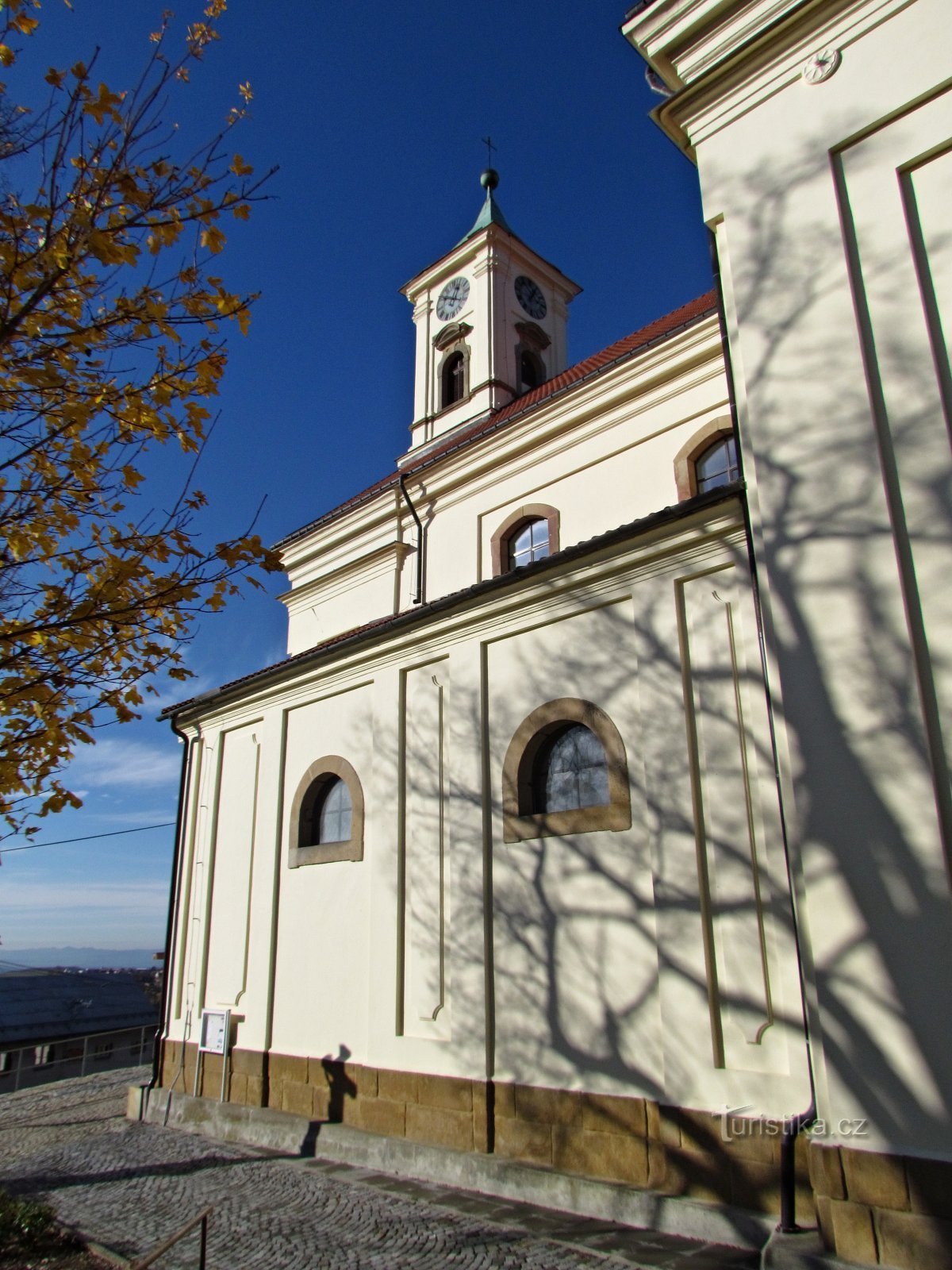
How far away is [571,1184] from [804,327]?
6.15m

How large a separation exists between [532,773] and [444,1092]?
9.53 ft

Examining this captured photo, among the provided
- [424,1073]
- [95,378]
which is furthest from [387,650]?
[95,378]

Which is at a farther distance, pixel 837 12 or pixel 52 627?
pixel 837 12

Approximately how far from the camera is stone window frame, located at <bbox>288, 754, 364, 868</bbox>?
9617mm

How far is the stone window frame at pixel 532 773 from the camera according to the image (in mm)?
6934

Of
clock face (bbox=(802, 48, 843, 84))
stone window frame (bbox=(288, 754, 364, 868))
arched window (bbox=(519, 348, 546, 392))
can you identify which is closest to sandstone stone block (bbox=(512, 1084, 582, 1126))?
stone window frame (bbox=(288, 754, 364, 868))

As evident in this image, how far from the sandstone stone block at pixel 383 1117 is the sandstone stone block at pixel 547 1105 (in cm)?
156

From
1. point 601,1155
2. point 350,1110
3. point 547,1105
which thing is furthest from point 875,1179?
point 350,1110

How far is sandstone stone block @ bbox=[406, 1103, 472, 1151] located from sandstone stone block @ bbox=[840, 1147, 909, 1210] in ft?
12.5

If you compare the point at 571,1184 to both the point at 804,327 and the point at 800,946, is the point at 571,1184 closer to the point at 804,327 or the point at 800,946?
the point at 800,946

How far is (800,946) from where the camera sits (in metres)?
4.70

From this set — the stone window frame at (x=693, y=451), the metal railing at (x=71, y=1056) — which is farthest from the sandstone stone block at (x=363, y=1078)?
the metal railing at (x=71, y=1056)

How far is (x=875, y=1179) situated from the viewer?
4.21 metres

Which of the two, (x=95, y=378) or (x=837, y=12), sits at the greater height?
(x=837, y=12)
